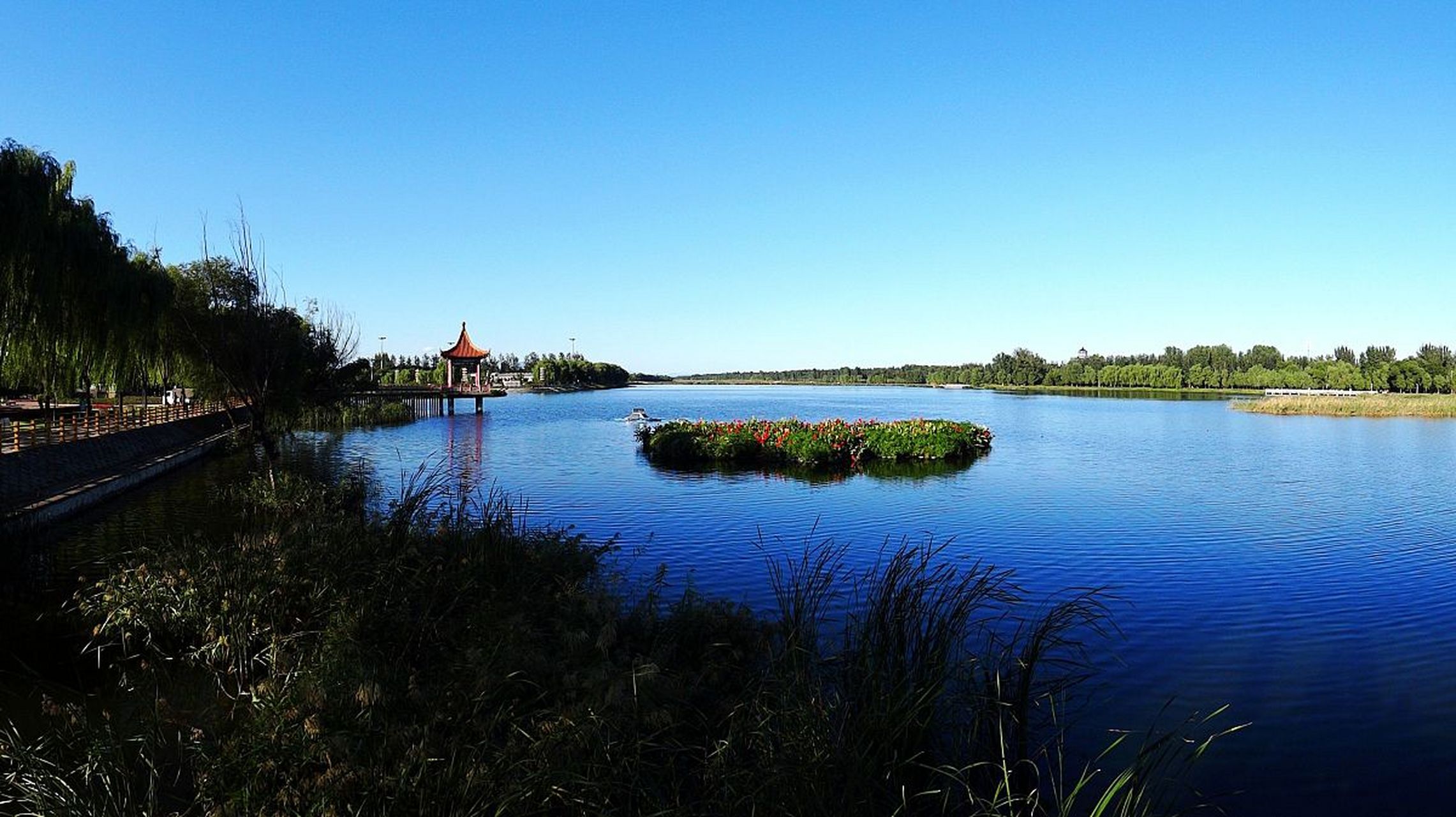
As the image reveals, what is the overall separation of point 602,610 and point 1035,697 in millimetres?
3280

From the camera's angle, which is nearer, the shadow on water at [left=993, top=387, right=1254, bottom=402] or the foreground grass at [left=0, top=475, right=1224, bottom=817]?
the foreground grass at [left=0, top=475, right=1224, bottom=817]

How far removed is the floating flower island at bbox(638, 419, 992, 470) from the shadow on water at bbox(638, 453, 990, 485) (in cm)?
49

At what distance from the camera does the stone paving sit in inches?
548

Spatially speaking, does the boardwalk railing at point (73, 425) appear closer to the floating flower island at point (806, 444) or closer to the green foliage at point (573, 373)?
the floating flower island at point (806, 444)

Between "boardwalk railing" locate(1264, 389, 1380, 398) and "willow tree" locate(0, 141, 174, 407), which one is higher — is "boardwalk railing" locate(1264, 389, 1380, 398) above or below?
below

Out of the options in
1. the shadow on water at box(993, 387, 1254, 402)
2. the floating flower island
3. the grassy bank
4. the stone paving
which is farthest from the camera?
the shadow on water at box(993, 387, 1254, 402)

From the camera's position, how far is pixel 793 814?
354 centimetres

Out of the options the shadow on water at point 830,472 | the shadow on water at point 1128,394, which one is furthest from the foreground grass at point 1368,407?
the shadow on water at point 830,472

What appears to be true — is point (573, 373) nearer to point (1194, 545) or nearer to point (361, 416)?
point (361, 416)

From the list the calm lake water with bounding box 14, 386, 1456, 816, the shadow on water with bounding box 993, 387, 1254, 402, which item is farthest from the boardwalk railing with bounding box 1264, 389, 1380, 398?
the calm lake water with bounding box 14, 386, 1456, 816

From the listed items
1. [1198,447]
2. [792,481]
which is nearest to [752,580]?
[792,481]

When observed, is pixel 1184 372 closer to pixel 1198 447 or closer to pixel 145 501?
pixel 1198 447

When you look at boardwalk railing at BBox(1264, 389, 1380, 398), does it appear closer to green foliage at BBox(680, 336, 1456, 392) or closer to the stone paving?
green foliage at BBox(680, 336, 1456, 392)

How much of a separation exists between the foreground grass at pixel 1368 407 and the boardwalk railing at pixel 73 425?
60.1 metres
